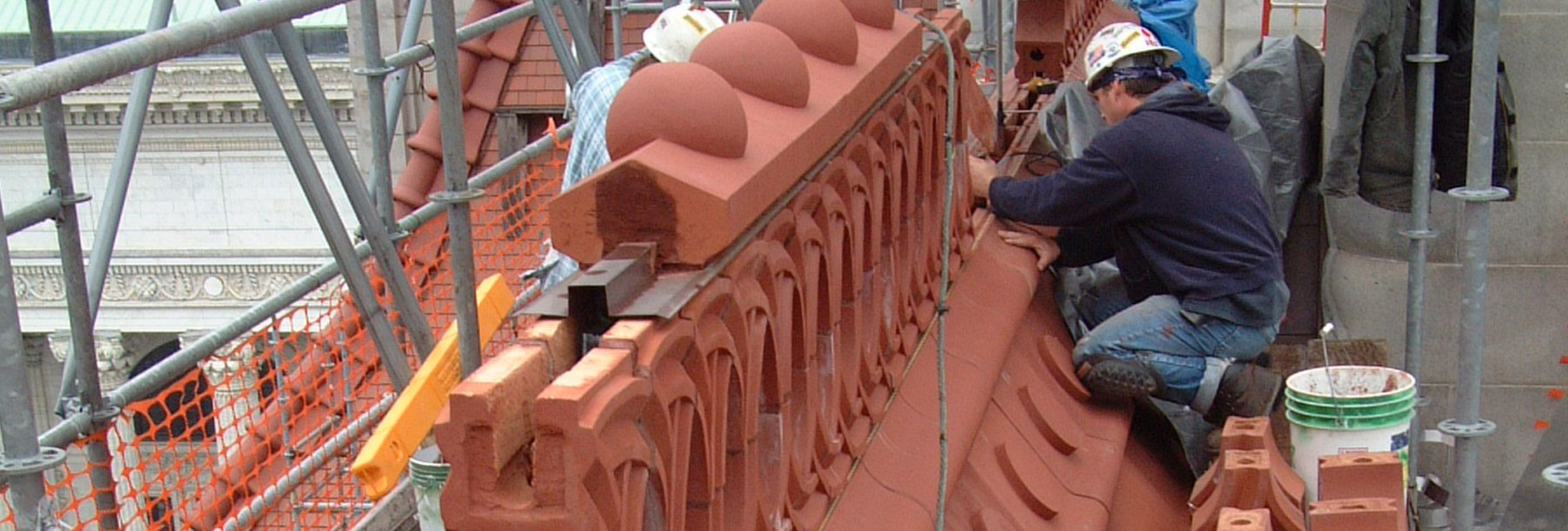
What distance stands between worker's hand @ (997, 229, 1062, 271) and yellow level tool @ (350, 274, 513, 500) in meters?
3.08

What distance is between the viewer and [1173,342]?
246 inches

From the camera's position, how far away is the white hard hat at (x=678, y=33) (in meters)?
5.05

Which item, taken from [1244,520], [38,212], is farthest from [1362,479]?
[38,212]

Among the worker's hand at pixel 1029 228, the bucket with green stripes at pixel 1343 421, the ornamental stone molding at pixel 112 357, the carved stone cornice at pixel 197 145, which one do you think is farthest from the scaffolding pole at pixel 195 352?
the ornamental stone molding at pixel 112 357

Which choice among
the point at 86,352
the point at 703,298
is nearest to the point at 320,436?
the point at 86,352

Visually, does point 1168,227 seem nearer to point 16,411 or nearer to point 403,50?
point 403,50

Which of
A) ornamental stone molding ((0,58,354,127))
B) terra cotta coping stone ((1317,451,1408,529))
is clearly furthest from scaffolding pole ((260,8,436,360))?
ornamental stone molding ((0,58,354,127))

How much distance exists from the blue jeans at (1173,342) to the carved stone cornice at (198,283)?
22.2 metres

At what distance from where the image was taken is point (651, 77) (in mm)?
3102

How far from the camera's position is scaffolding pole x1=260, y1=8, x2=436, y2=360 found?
492cm

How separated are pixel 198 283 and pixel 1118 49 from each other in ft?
76.5

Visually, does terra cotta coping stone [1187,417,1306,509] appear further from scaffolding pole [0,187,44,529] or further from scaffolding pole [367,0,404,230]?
A: scaffolding pole [0,187,44,529]

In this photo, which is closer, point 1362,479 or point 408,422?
point 408,422

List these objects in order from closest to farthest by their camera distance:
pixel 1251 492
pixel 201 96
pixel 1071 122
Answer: pixel 1251 492, pixel 1071 122, pixel 201 96
